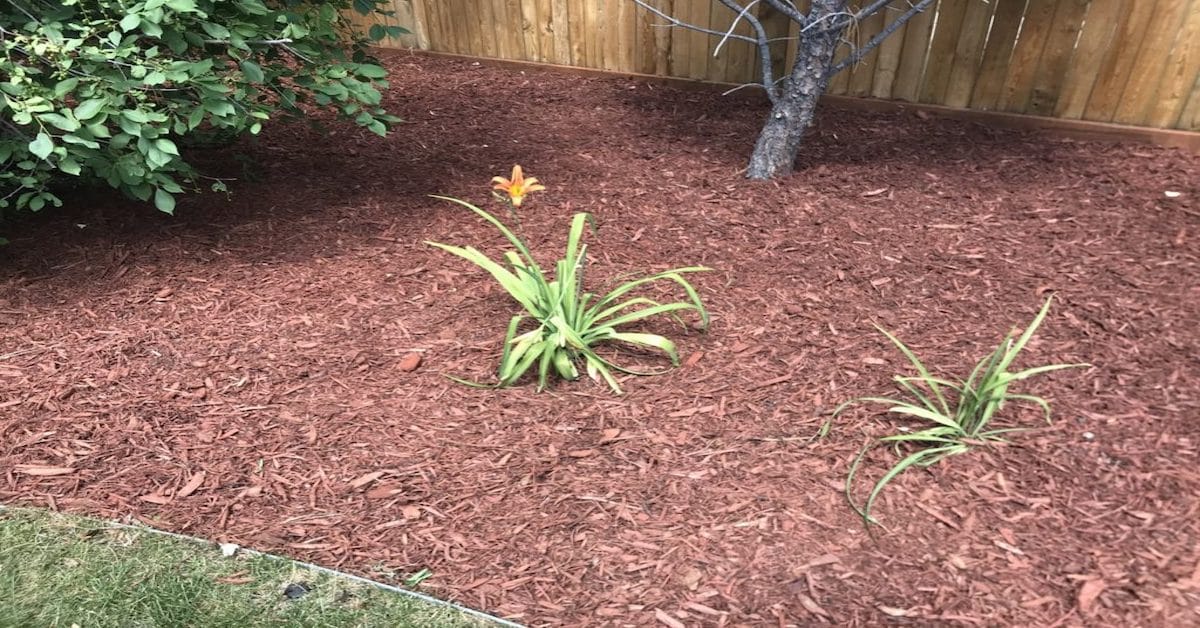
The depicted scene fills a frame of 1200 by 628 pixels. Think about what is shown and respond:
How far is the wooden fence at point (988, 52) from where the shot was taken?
3.69 metres

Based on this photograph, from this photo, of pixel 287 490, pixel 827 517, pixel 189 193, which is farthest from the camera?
pixel 189 193

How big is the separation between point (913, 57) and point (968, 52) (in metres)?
0.27

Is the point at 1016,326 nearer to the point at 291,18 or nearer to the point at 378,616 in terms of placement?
the point at 378,616

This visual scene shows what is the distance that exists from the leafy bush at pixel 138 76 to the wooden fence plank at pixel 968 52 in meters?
2.98

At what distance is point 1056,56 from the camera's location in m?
3.87

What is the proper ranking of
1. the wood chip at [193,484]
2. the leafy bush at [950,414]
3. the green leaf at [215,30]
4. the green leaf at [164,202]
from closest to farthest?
the leafy bush at [950,414] → the wood chip at [193,484] → the green leaf at [215,30] → the green leaf at [164,202]

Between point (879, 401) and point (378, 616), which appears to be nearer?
point (378, 616)

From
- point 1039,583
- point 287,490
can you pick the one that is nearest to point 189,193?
point 287,490

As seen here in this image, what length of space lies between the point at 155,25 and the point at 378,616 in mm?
2139

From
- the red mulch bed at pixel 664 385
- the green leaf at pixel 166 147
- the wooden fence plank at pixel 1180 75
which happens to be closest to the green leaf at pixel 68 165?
the green leaf at pixel 166 147

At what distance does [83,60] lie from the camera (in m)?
2.65

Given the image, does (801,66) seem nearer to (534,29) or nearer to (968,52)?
(968,52)

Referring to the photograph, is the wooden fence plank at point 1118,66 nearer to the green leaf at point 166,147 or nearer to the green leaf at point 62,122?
the green leaf at point 166,147

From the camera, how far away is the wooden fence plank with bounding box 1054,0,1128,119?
12.1 ft
